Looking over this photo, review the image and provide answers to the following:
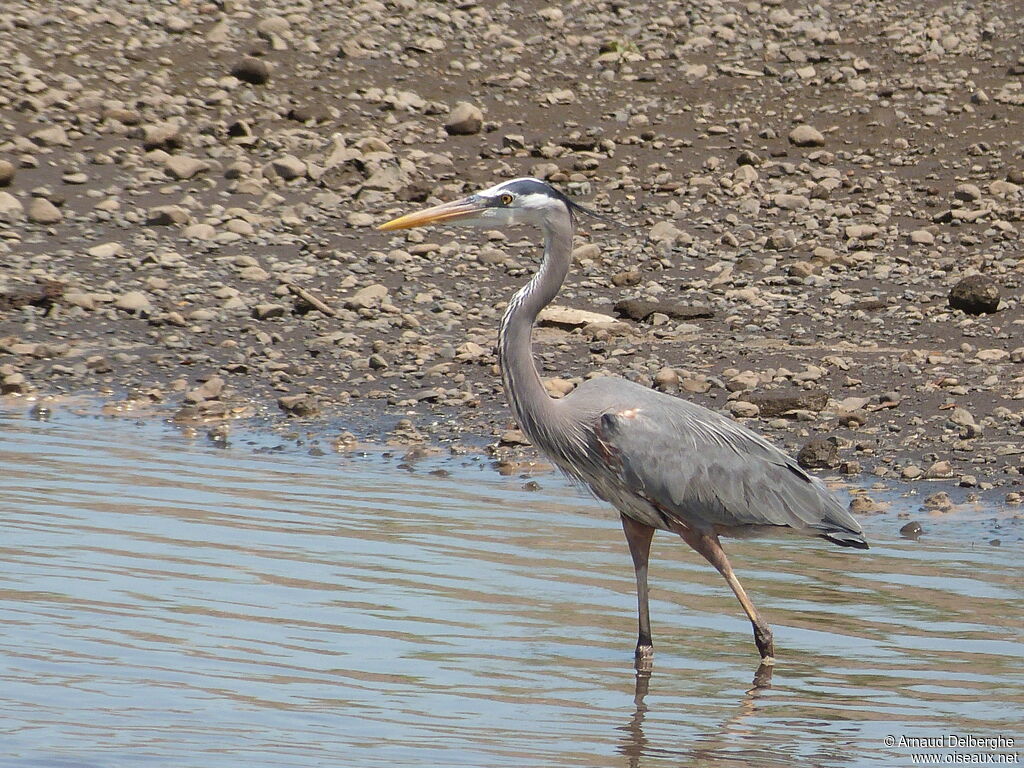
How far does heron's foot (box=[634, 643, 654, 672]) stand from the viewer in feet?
20.5

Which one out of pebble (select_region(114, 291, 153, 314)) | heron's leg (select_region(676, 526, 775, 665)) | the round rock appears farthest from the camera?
pebble (select_region(114, 291, 153, 314))

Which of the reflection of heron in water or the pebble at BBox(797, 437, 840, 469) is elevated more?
the pebble at BBox(797, 437, 840, 469)

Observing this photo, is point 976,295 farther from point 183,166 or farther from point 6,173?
point 6,173

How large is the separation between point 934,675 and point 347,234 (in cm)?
745

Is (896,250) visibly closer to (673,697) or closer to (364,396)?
(364,396)

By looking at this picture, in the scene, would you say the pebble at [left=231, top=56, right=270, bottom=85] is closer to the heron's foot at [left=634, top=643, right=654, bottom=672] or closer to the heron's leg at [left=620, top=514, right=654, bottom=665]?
the heron's leg at [left=620, top=514, right=654, bottom=665]

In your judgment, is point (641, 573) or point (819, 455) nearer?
point (641, 573)

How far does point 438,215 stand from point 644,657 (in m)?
1.97

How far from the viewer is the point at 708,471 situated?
22.5 feet

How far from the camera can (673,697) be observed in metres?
5.91

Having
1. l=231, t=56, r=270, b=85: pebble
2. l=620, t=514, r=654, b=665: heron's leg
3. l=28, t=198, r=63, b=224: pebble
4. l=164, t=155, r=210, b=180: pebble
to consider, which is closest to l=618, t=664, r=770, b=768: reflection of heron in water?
l=620, t=514, r=654, b=665: heron's leg

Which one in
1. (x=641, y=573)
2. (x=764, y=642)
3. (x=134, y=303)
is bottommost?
(x=764, y=642)

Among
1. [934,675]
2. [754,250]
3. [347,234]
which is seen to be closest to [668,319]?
[754,250]

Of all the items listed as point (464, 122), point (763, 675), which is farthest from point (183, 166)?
point (763, 675)
